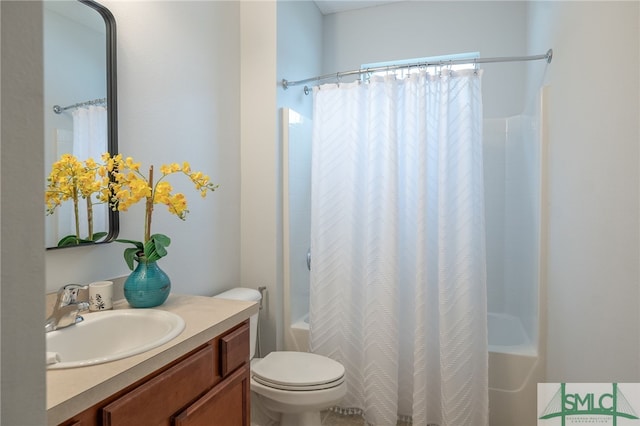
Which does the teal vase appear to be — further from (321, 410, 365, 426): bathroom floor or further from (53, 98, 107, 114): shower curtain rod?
(321, 410, 365, 426): bathroom floor

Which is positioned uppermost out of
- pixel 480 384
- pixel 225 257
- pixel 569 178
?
pixel 569 178

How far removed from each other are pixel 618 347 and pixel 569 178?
0.73m

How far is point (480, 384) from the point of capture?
184 cm

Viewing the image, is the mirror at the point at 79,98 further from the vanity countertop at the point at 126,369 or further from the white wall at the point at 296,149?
the white wall at the point at 296,149

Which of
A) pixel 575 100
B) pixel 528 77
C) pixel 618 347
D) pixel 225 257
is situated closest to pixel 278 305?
pixel 225 257

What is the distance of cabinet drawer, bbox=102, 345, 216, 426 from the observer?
2.75 feet

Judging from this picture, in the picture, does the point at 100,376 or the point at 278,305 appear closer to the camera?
the point at 100,376

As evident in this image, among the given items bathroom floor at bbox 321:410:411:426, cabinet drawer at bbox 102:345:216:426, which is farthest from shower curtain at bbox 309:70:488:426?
cabinet drawer at bbox 102:345:216:426

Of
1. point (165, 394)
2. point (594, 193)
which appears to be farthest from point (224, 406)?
point (594, 193)

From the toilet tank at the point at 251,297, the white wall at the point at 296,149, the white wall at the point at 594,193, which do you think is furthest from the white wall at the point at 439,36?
the toilet tank at the point at 251,297

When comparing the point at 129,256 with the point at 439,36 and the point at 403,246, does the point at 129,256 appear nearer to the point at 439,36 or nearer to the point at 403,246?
the point at 403,246

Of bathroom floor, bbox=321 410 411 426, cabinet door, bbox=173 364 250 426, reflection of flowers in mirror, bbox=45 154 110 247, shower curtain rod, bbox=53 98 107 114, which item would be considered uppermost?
shower curtain rod, bbox=53 98 107 114

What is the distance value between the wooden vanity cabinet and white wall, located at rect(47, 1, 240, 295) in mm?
554

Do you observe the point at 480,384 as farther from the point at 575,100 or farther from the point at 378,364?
the point at 575,100
